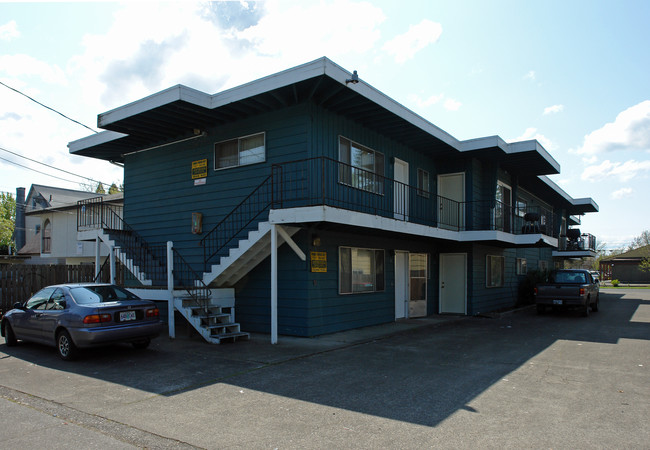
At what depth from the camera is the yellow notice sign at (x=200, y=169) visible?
12.6 m

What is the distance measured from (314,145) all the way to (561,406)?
7.19 m

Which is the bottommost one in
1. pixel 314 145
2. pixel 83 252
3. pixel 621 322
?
pixel 621 322

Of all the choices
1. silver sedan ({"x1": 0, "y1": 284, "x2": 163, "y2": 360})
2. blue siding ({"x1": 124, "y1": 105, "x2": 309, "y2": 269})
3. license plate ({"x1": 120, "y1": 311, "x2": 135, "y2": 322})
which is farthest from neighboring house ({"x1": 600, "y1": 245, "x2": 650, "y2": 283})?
license plate ({"x1": 120, "y1": 311, "x2": 135, "y2": 322})

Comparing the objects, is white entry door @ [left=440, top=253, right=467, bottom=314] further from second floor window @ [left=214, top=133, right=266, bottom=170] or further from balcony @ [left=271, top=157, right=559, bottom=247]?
second floor window @ [left=214, top=133, right=266, bottom=170]

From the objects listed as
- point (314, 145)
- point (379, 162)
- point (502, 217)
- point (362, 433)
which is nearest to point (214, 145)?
point (314, 145)

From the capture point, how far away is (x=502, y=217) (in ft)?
57.4

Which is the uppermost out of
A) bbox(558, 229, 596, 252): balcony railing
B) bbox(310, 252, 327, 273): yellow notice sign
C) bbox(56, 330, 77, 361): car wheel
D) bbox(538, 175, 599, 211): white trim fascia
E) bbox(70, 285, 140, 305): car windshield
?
bbox(538, 175, 599, 211): white trim fascia

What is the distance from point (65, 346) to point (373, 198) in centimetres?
783

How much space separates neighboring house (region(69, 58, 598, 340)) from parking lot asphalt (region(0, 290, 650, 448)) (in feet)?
5.57

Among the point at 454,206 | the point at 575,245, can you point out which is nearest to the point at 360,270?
the point at 454,206

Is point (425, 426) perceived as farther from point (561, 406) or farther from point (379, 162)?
point (379, 162)

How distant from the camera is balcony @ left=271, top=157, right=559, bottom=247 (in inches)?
418

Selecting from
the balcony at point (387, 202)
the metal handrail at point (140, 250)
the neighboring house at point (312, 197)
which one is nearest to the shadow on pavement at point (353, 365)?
the neighboring house at point (312, 197)

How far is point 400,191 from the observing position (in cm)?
1388
